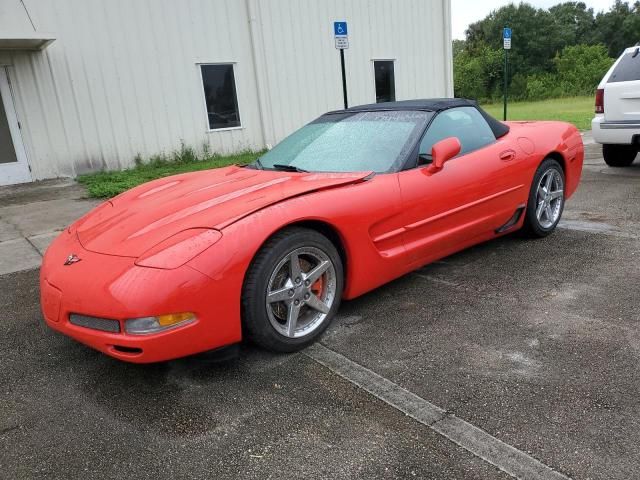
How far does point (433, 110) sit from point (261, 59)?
8642mm

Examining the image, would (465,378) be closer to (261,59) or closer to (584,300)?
(584,300)

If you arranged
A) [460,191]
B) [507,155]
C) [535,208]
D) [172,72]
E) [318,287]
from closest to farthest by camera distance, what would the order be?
[318,287]
[460,191]
[507,155]
[535,208]
[172,72]

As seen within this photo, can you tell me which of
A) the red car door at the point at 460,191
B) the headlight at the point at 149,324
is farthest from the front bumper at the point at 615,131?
the headlight at the point at 149,324

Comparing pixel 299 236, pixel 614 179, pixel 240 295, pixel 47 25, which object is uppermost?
pixel 47 25

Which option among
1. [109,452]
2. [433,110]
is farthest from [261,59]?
[109,452]

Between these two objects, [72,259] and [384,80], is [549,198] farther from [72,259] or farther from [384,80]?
[384,80]

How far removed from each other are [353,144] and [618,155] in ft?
19.9

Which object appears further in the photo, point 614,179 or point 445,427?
point 614,179

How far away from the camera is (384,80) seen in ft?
46.4

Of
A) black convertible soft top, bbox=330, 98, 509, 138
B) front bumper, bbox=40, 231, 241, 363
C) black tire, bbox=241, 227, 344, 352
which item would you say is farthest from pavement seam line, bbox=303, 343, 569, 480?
black convertible soft top, bbox=330, 98, 509, 138

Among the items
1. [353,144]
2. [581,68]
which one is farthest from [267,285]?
[581,68]

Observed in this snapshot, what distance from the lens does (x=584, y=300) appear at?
134 inches

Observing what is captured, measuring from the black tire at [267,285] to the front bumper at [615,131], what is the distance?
5775mm

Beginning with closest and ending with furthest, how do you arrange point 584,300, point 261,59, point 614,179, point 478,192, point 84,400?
point 84,400 → point 584,300 → point 478,192 → point 614,179 → point 261,59
